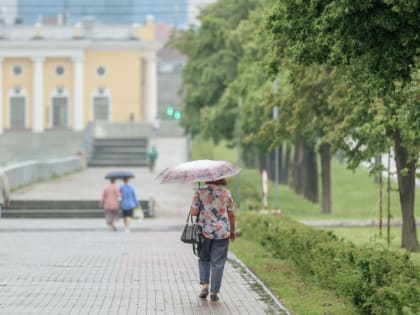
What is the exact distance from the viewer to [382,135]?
80.2 feet

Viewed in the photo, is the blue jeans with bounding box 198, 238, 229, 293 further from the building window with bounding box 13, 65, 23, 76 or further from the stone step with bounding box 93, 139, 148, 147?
the building window with bounding box 13, 65, 23, 76

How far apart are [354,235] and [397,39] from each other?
54.3ft

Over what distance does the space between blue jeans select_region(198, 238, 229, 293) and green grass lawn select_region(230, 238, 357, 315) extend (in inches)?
33.4

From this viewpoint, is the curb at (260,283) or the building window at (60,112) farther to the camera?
the building window at (60,112)

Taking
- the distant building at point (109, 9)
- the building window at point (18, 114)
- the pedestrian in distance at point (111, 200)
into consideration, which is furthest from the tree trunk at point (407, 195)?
the distant building at point (109, 9)

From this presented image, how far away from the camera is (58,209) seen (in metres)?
40.2

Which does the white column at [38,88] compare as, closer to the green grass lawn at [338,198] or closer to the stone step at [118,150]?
the stone step at [118,150]

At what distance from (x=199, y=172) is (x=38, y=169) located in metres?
39.1

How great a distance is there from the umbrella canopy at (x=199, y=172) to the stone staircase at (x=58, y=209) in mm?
23916

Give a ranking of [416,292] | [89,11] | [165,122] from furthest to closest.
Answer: [89,11] → [165,122] → [416,292]

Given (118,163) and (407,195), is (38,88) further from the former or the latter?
(407,195)

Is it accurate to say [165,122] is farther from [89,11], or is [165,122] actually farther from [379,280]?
[89,11]

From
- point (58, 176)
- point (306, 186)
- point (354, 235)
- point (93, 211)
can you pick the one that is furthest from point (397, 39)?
point (58, 176)

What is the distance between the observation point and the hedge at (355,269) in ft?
39.1
